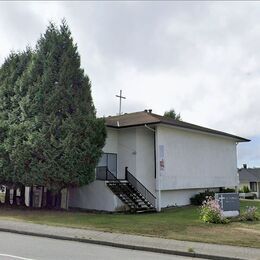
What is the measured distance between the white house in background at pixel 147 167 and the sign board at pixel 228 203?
18.9 feet

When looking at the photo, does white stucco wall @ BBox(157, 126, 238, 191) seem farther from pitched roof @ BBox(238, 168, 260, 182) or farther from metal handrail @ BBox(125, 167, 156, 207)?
pitched roof @ BBox(238, 168, 260, 182)

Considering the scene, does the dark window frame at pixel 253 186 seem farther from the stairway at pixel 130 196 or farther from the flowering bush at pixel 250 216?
the flowering bush at pixel 250 216

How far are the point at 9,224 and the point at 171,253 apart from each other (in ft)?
25.7

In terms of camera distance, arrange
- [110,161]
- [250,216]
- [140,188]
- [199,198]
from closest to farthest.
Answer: [250,216] < [140,188] < [110,161] < [199,198]

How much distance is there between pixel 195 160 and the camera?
29094 mm

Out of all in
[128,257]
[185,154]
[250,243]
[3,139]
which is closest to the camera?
[128,257]

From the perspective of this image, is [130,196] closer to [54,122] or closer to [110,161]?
[110,161]

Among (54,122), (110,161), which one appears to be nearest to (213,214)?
(54,122)

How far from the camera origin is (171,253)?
36.3 ft

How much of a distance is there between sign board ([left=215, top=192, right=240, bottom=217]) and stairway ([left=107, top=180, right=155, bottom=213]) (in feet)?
17.9

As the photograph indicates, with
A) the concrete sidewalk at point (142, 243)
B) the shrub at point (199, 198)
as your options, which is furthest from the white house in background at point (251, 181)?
the concrete sidewalk at point (142, 243)

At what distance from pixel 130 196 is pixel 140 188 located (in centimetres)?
141

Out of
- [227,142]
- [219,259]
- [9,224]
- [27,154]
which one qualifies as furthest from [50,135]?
[227,142]

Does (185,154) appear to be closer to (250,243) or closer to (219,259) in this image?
(250,243)
